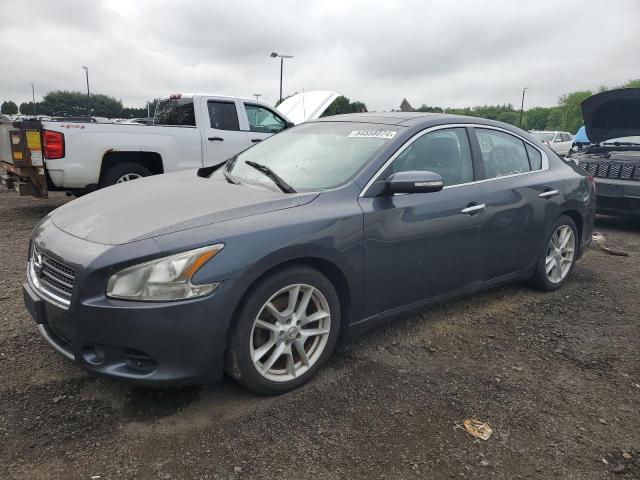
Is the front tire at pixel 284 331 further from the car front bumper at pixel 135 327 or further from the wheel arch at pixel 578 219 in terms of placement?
the wheel arch at pixel 578 219

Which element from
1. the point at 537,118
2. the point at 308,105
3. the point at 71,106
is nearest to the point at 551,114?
the point at 537,118

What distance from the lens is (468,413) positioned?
2.68 metres

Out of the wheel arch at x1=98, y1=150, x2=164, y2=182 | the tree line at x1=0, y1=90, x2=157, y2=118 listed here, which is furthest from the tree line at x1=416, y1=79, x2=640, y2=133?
the wheel arch at x1=98, y1=150, x2=164, y2=182

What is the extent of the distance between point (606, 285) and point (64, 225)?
4.63m

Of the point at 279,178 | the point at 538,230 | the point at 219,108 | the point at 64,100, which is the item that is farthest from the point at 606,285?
the point at 64,100

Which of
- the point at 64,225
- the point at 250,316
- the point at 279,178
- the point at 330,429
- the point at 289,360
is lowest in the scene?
the point at 330,429

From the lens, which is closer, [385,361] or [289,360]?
[289,360]

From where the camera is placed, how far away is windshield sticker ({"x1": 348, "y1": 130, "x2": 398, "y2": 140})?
339 cm

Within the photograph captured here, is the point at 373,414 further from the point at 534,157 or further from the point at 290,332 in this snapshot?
the point at 534,157

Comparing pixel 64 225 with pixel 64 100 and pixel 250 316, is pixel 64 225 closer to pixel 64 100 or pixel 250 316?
pixel 250 316

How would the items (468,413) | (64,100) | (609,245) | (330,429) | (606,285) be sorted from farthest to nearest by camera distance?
(64,100), (609,245), (606,285), (468,413), (330,429)

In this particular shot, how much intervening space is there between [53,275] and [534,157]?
3.75 meters

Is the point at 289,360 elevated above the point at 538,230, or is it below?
below

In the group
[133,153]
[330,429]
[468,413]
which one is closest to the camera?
[330,429]
